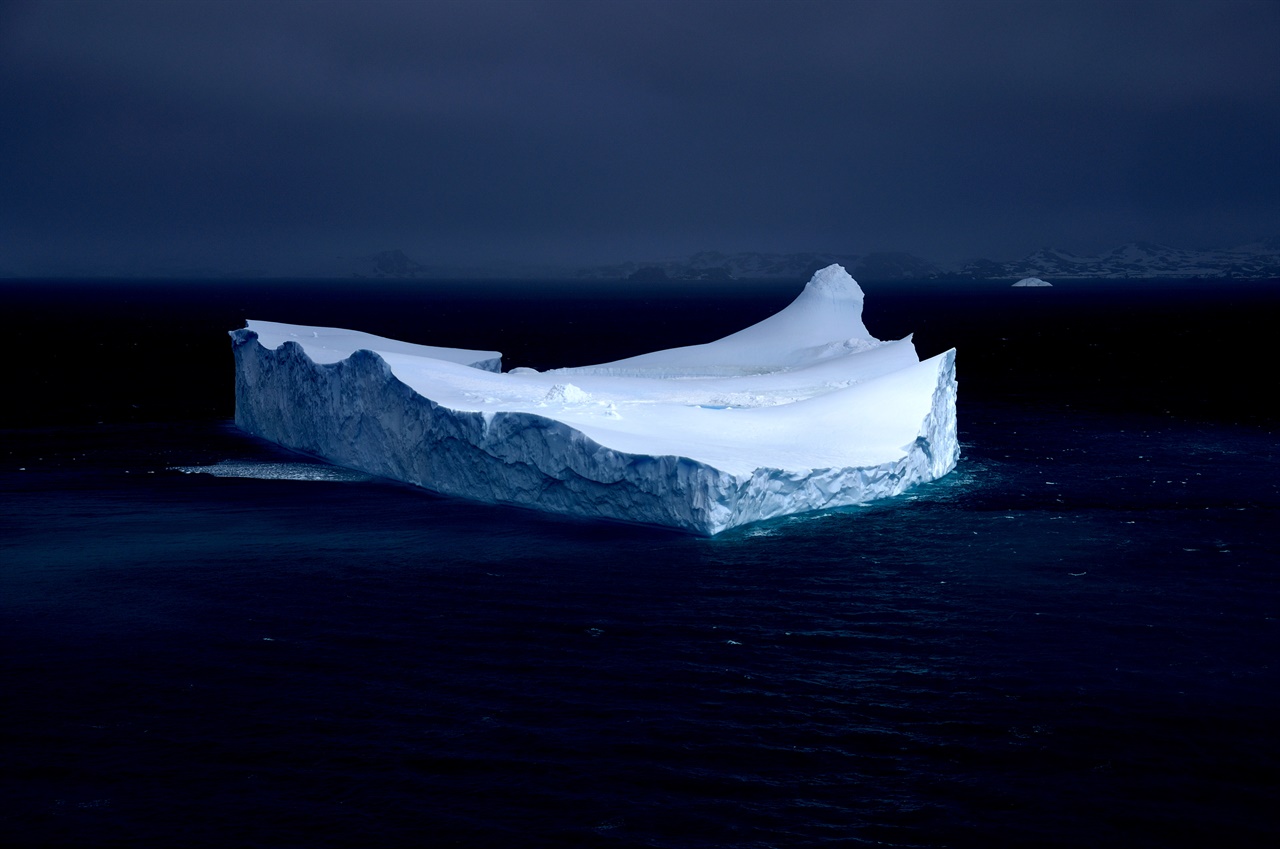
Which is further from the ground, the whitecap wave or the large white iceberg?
the large white iceberg

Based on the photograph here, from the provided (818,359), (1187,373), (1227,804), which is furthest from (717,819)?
(1187,373)

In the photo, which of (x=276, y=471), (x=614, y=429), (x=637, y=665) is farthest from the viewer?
(x=276, y=471)

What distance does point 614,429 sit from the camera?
2723 cm

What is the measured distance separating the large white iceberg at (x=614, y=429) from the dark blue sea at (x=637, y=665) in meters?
0.91

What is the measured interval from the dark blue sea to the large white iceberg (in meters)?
0.91

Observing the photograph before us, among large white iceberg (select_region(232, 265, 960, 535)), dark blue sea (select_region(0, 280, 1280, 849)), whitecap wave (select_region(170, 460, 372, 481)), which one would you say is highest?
large white iceberg (select_region(232, 265, 960, 535))

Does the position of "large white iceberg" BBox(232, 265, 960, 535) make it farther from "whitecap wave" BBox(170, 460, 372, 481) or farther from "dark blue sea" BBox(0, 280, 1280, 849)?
"dark blue sea" BBox(0, 280, 1280, 849)

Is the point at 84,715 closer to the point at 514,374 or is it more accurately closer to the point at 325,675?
the point at 325,675

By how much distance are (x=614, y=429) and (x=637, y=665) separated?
10.5 meters

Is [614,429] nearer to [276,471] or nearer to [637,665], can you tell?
[637,665]

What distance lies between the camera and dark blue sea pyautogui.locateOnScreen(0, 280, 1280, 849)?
13.1 meters

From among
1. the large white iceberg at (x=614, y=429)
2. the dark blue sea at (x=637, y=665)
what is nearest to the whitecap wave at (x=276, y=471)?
the dark blue sea at (x=637, y=665)

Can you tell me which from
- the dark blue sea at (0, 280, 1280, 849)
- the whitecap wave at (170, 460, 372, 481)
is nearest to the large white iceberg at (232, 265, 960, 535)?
the whitecap wave at (170, 460, 372, 481)

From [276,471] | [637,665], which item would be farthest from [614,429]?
[276,471]
